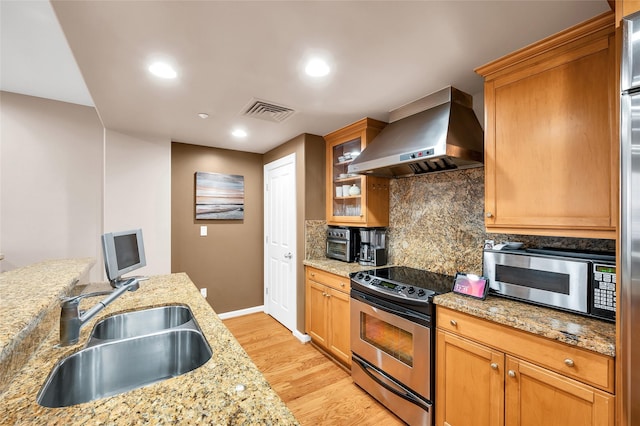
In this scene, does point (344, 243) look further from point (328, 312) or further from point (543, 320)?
point (543, 320)

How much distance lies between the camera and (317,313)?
299cm

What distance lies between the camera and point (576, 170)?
1406 mm

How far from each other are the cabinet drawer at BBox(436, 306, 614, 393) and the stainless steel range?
21cm

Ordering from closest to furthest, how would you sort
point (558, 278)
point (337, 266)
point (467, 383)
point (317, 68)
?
point (558, 278)
point (467, 383)
point (317, 68)
point (337, 266)

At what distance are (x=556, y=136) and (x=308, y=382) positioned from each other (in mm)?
2475

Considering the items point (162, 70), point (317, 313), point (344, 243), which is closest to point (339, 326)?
point (317, 313)

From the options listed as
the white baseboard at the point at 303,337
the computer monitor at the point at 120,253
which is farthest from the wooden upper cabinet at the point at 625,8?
the white baseboard at the point at 303,337

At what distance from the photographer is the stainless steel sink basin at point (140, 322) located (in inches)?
55.5

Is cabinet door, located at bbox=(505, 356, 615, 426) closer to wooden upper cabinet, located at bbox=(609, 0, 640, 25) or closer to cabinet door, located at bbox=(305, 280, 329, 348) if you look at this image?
wooden upper cabinet, located at bbox=(609, 0, 640, 25)

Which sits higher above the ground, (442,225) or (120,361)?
(442,225)

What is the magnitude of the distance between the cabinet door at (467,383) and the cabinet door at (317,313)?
4.19 feet

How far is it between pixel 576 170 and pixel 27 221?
4567 mm

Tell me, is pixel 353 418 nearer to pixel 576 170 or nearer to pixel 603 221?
pixel 603 221

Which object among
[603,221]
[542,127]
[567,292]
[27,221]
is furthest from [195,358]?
[27,221]
